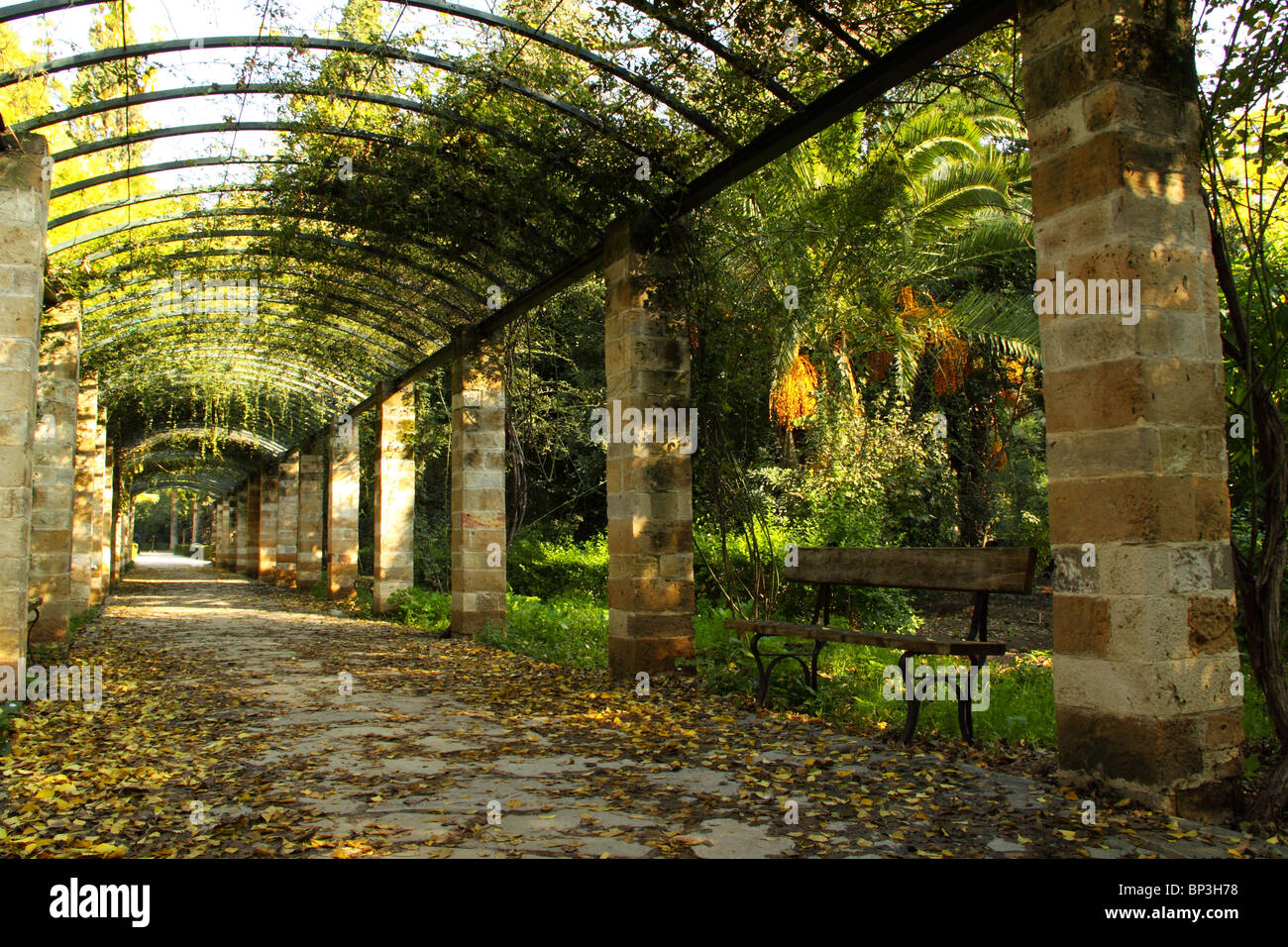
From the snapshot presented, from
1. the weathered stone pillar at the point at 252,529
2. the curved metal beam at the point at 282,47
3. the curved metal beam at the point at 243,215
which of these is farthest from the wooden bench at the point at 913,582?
Answer: the weathered stone pillar at the point at 252,529

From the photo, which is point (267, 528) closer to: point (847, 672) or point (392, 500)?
point (392, 500)

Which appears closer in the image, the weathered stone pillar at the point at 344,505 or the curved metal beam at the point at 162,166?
the curved metal beam at the point at 162,166

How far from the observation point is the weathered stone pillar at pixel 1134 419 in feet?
12.0

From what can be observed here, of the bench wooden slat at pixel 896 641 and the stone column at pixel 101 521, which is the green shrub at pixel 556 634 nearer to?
the bench wooden slat at pixel 896 641

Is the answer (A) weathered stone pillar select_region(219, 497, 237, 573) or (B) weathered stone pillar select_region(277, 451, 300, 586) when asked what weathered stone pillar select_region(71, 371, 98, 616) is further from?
(A) weathered stone pillar select_region(219, 497, 237, 573)

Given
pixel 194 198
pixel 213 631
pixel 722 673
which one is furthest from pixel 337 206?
pixel 213 631

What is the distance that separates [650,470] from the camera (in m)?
7.43

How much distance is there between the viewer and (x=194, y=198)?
9.73 m

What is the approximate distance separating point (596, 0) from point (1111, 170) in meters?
3.74

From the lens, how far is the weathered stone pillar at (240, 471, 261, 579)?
3203cm

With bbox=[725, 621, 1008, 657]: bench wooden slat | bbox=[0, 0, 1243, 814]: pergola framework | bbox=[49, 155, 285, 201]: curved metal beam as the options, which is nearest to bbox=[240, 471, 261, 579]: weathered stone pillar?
bbox=[0, 0, 1243, 814]: pergola framework

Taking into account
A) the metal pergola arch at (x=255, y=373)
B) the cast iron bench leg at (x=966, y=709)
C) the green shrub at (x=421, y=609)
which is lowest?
the green shrub at (x=421, y=609)

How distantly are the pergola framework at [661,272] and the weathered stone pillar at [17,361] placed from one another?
7 centimetres

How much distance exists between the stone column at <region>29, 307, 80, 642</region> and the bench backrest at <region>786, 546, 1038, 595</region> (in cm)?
853
